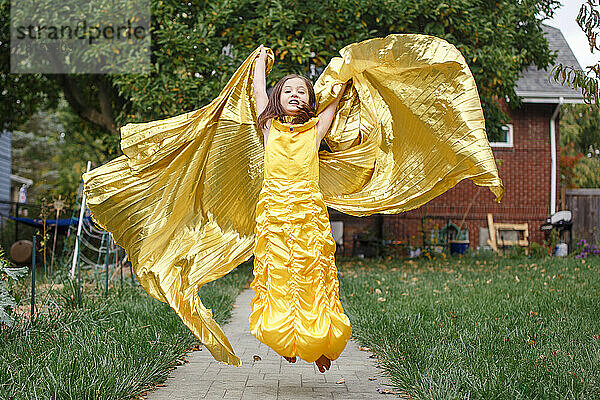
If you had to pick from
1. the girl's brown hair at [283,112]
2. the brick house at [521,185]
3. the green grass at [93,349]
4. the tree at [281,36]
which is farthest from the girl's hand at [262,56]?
the brick house at [521,185]

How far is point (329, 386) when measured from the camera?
15.0ft

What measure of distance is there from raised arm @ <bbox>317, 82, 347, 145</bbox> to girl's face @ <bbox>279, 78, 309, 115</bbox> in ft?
1.09

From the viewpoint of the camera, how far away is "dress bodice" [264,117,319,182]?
428 cm

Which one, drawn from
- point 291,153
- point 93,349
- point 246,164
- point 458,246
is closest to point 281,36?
point 246,164

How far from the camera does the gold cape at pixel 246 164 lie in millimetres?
4578

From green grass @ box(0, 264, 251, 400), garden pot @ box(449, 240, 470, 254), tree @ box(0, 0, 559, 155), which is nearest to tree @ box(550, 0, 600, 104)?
green grass @ box(0, 264, 251, 400)

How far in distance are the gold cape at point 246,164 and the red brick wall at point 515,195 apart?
1502 centimetres

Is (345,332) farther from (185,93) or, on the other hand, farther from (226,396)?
A: (185,93)

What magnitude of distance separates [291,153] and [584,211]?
18338 mm

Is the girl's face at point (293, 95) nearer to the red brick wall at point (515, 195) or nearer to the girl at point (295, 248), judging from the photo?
the girl at point (295, 248)

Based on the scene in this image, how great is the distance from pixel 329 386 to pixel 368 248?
13241mm

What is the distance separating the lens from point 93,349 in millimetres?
4758

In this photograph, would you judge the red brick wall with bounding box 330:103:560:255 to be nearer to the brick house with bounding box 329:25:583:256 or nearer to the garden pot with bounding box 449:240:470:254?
the brick house with bounding box 329:25:583:256

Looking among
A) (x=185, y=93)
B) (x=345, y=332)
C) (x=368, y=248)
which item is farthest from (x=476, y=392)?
(x=368, y=248)
